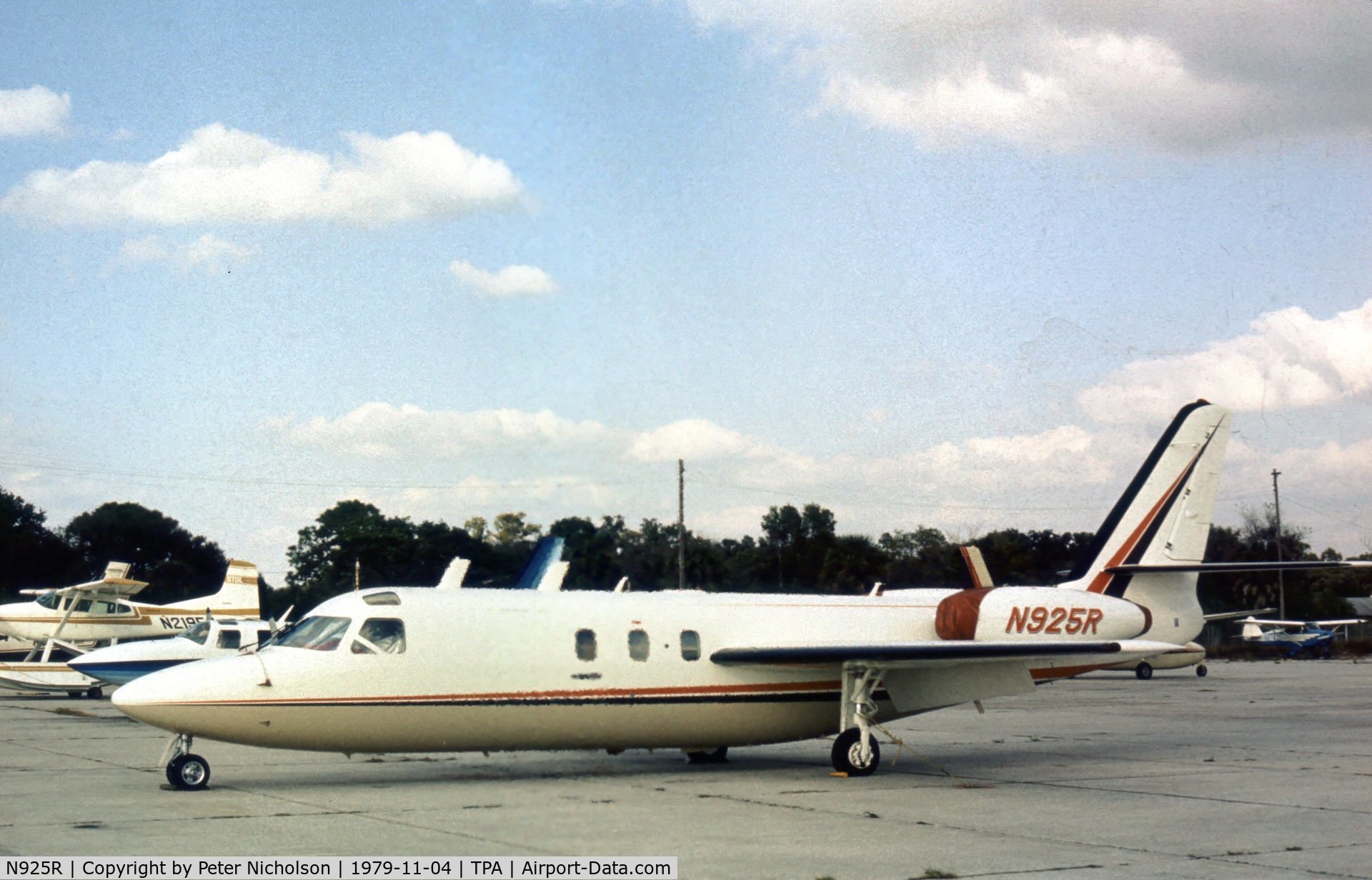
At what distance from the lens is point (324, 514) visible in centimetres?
8869

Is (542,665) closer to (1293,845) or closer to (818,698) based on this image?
(818,698)

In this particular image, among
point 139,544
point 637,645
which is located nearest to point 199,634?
point 637,645

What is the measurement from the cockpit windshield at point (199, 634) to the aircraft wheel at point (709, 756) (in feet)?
43.8

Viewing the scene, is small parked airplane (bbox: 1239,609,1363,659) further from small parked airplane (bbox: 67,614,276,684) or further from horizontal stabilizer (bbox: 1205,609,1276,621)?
small parked airplane (bbox: 67,614,276,684)

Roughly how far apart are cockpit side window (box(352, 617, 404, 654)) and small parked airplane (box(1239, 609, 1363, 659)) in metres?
57.4

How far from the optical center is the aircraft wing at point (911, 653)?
669 inches

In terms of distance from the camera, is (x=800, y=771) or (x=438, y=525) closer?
(x=800, y=771)

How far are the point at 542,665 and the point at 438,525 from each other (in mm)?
62027

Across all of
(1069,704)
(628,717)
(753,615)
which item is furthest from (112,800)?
(1069,704)

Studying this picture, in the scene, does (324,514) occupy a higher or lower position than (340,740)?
higher

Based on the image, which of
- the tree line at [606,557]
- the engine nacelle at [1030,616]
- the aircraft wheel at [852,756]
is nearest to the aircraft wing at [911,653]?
the aircraft wheel at [852,756]

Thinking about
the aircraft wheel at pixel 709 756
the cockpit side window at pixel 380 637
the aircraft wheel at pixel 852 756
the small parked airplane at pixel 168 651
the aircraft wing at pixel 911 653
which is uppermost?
the cockpit side window at pixel 380 637

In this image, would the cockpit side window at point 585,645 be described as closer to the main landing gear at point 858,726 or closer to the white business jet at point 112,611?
the main landing gear at point 858,726

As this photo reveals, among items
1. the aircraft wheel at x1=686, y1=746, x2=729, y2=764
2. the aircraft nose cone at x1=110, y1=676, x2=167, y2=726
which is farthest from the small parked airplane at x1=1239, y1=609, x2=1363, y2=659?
the aircraft nose cone at x1=110, y1=676, x2=167, y2=726
